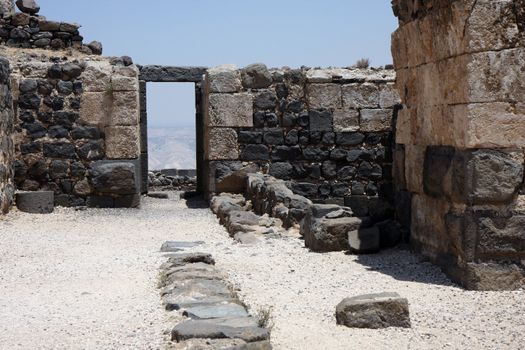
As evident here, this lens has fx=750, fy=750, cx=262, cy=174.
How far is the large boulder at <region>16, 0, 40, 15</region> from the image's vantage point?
19516 millimetres

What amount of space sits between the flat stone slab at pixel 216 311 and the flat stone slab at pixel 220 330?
0.20m

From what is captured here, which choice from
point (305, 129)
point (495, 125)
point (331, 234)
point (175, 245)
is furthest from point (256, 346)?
point (305, 129)

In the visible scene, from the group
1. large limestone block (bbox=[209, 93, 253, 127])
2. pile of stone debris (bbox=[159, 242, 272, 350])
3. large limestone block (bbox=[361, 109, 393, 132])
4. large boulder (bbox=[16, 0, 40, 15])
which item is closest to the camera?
pile of stone debris (bbox=[159, 242, 272, 350])

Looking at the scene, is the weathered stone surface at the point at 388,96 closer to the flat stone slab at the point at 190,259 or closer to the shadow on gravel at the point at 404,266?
the shadow on gravel at the point at 404,266

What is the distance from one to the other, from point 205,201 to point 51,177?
107 inches

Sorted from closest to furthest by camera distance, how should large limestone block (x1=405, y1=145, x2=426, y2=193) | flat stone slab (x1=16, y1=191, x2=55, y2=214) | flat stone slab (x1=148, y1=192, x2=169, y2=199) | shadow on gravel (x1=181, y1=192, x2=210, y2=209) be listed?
large limestone block (x1=405, y1=145, x2=426, y2=193), flat stone slab (x1=16, y1=191, x2=55, y2=214), shadow on gravel (x1=181, y1=192, x2=210, y2=209), flat stone slab (x1=148, y1=192, x2=169, y2=199)

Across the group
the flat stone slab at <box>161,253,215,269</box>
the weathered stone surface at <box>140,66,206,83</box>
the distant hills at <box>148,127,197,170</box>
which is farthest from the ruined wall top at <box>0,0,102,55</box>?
the distant hills at <box>148,127,197,170</box>

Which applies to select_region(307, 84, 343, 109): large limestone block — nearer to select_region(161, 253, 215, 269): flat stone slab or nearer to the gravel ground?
the gravel ground

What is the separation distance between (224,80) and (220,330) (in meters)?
8.46

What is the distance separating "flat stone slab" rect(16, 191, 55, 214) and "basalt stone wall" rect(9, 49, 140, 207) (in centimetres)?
52

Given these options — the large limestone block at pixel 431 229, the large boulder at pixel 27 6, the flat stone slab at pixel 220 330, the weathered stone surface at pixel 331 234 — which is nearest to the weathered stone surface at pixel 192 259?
the weathered stone surface at pixel 331 234

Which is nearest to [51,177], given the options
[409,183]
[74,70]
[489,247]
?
[74,70]

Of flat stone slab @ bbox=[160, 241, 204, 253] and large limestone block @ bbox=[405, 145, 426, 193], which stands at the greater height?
large limestone block @ bbox=[405, 145, 426, 193]

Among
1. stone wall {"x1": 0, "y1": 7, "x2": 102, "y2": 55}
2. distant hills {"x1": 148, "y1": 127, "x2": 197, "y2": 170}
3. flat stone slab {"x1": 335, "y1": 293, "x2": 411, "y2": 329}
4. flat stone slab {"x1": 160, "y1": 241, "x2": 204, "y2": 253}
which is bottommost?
distant hills {"x1": 148, "y1": 127, "x2": 197, "y2": 170}
